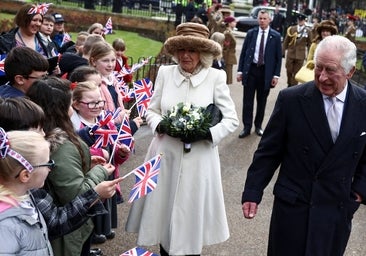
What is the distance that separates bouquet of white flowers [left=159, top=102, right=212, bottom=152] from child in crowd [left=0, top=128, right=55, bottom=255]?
5.44 ft

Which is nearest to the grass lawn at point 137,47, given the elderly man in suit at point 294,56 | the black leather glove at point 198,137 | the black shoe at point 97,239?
the elderly man in suit at point 294,56

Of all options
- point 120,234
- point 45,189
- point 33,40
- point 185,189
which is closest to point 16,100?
point 45,189

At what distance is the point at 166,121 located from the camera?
4.19m

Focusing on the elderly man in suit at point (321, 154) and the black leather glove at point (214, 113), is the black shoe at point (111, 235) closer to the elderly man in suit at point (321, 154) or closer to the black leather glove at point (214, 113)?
the black leather glove at point (214, 113)

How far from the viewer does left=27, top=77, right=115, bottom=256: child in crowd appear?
3064mm

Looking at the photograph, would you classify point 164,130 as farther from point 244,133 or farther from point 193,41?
point 244,133

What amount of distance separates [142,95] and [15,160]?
2497 mm

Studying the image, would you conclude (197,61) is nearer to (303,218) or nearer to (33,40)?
(303,218)

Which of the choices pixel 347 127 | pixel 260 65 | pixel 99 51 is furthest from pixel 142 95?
pixel 260 65

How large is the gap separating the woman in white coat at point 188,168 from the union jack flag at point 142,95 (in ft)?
1.34

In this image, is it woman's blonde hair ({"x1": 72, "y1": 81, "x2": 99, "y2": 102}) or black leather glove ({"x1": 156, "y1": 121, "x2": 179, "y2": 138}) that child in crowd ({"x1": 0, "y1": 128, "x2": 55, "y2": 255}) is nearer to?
woman's blonde hair ({"x1": 72, "y1": 81, "x2": 99, "y2": 102})

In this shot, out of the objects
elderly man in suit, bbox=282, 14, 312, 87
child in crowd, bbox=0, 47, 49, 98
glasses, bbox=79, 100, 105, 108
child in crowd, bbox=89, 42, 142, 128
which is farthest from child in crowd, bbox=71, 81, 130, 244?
elderly man in suit, bbox=282, 14, 312, 87

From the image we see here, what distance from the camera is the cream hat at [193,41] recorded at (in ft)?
13.7

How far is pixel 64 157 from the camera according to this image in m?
3.07
